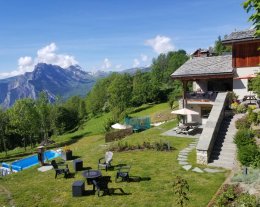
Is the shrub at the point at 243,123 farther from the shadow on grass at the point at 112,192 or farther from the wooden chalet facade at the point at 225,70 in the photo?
the shadow on grass at the point at 112,192

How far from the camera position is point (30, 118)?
47469 mm

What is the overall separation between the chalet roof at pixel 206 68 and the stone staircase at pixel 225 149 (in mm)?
7004

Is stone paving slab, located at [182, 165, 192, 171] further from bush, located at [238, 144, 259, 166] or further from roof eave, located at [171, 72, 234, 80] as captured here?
roof eave, located at [171, 72, 234, 80]

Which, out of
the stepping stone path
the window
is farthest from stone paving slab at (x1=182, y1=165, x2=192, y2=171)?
the window

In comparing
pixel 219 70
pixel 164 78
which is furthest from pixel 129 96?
pixel 219 70

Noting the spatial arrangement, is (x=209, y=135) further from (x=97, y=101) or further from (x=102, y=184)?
Result: (x=97, y=101)

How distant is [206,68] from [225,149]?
13.0 meters

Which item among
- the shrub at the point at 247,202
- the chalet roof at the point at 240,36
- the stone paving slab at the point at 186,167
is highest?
the chalet roof at the point at 240,36

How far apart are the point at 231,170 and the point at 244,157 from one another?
140 centimetres

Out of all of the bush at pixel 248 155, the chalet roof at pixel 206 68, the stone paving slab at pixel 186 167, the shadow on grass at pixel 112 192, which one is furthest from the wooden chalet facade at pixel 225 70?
the shadow on grass at pixel 112 192

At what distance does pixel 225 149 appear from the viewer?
A: 1881 cm

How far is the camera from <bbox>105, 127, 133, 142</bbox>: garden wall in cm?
3022

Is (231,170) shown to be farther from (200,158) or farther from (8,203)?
(8,203)

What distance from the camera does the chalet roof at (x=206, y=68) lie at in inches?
1110
